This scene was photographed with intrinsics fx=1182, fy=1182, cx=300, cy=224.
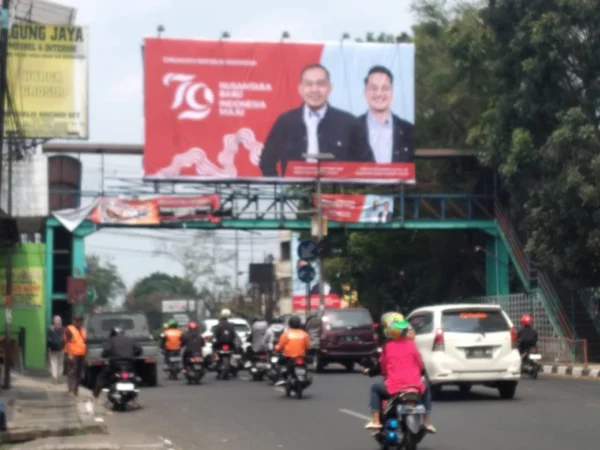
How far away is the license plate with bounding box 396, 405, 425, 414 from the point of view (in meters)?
11.5

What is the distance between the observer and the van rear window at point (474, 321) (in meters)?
19.5

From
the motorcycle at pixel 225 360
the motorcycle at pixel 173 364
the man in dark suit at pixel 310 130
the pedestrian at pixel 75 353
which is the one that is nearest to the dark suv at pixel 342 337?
the motorcycle at pixel 225 360

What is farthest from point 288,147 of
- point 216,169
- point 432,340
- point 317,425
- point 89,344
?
point 317,425

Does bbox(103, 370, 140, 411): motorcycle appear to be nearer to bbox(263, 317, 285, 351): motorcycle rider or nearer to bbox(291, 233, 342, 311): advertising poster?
bbox(263, 317, 285, 351): motorcycle rider

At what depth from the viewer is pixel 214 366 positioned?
3023 centimetres

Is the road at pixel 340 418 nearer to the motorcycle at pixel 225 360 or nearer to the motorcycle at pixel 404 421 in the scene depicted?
the motorcycle at pixel 404 421

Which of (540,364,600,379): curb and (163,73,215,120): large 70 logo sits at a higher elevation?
(163,73,215,120): large 70 logo

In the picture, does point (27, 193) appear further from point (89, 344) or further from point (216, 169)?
point (89, 344)

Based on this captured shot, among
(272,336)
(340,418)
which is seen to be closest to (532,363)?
(272,336)

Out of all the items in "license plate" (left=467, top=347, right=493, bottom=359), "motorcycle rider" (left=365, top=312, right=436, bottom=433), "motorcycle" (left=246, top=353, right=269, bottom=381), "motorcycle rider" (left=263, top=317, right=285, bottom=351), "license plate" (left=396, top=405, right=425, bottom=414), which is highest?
"motorcycle rider" (left=365, top=312, right=436, bottom=433)

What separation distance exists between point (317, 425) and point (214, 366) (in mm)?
14406

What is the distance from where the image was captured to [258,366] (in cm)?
2750

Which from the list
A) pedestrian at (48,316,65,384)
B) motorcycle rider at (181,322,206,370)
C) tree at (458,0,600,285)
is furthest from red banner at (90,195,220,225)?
motorcycle rider at (181,322,206,370)

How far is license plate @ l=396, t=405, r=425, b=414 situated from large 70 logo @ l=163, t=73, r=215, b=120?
2613 cm
